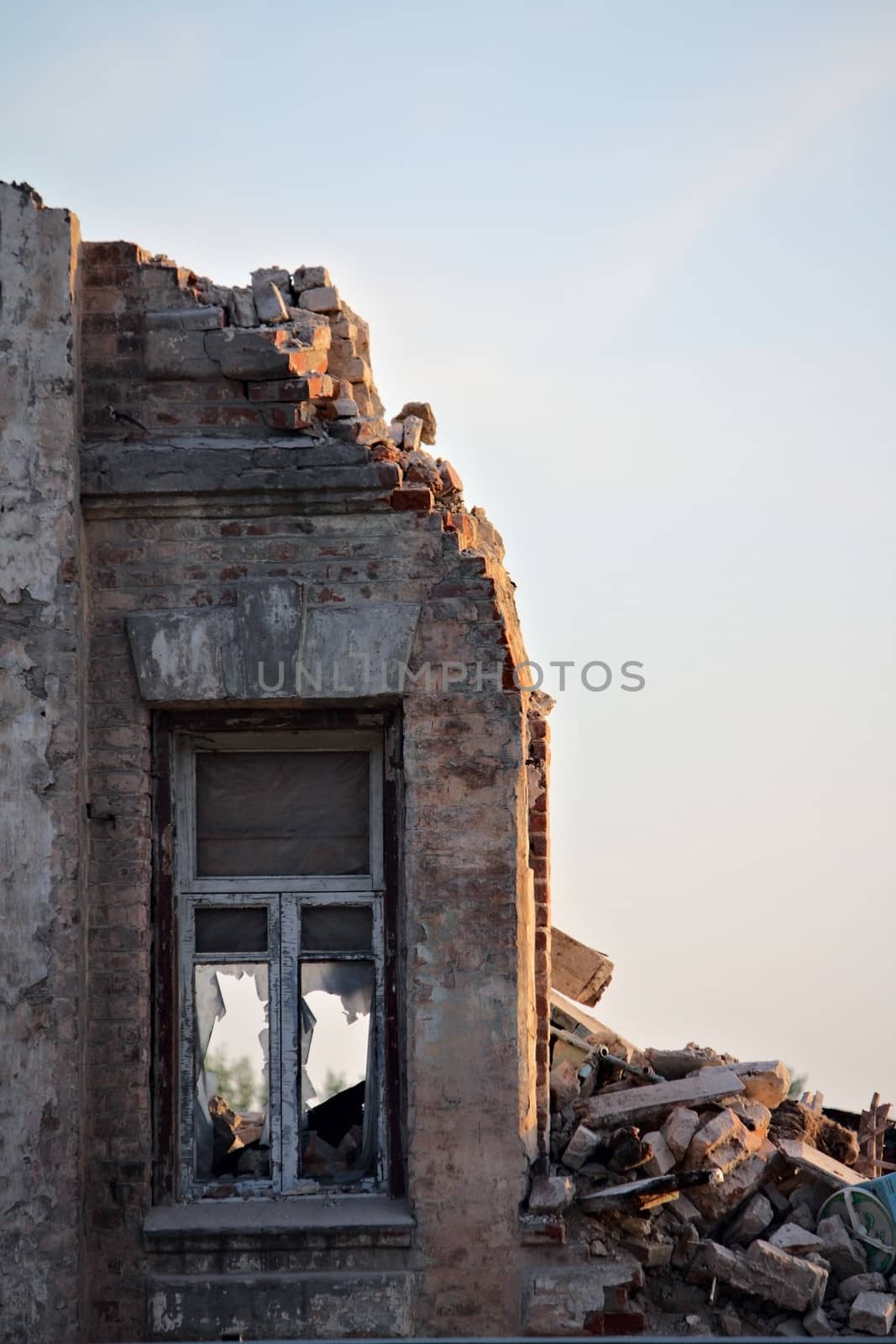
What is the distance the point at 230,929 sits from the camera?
21.4ft

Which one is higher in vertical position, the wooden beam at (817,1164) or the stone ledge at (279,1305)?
the wooden beam at (817,1164)

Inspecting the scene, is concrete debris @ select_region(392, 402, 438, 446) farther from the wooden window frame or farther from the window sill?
the window sill

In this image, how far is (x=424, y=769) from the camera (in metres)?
6.29

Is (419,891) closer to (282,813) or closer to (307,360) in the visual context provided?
(282,813)

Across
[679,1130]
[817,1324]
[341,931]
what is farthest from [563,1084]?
[817,1324]

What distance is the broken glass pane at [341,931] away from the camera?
6512 millimetres

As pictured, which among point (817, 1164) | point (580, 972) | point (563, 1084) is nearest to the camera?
point (817, 1164)

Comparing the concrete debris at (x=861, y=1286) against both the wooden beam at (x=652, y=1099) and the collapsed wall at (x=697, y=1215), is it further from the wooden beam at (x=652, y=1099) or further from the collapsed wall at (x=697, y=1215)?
the wooden beam at (x=652, y=1099)

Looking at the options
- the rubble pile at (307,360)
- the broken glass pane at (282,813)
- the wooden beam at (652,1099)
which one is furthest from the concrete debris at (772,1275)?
the rubble pile at (307,360)

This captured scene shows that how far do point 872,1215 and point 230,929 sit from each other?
2.86 meters

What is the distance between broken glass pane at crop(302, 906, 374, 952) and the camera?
6512 millimetres

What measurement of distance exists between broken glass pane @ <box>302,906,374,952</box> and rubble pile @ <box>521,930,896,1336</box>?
1.15 m

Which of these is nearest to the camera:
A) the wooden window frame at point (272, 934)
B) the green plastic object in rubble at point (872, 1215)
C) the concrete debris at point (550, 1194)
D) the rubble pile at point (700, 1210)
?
the concrete debris at point (550, 1194)

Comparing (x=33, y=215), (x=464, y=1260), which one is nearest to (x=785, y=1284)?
(x=464, y=1260)
